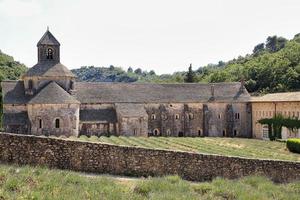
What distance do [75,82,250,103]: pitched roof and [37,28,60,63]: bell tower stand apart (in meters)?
4.66

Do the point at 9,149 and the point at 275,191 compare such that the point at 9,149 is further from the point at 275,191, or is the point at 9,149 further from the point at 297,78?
the point at 297,78

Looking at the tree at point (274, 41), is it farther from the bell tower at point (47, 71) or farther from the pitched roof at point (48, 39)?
the bell tower at point (47, 71)

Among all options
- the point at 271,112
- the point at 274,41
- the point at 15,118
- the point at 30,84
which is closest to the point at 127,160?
the point at 15,118

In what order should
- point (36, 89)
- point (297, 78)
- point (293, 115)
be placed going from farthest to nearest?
point (297, 78) < point (36, 89) < point (293, 115)

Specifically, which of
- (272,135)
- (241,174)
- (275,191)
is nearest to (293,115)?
(272,135)

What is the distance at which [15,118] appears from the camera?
1933 inches

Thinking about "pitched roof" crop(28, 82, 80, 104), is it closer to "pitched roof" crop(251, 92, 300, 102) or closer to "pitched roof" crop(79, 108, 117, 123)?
"pitched roof" crop(79, 108, 117, 123)

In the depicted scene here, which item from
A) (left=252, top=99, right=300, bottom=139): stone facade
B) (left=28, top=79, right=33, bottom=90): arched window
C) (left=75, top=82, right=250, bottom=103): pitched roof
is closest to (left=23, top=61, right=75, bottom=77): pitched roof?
(left=28, top=79, right=33, bottom=90): arched window

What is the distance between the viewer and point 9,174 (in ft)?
46.7

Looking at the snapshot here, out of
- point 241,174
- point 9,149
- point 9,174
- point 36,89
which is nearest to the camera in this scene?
point 9,174

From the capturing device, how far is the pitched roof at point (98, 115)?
53.2 meters

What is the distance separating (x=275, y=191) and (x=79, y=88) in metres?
43.3

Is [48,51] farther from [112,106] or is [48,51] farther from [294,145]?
[294,145]

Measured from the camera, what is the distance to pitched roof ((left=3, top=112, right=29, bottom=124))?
158 ft
